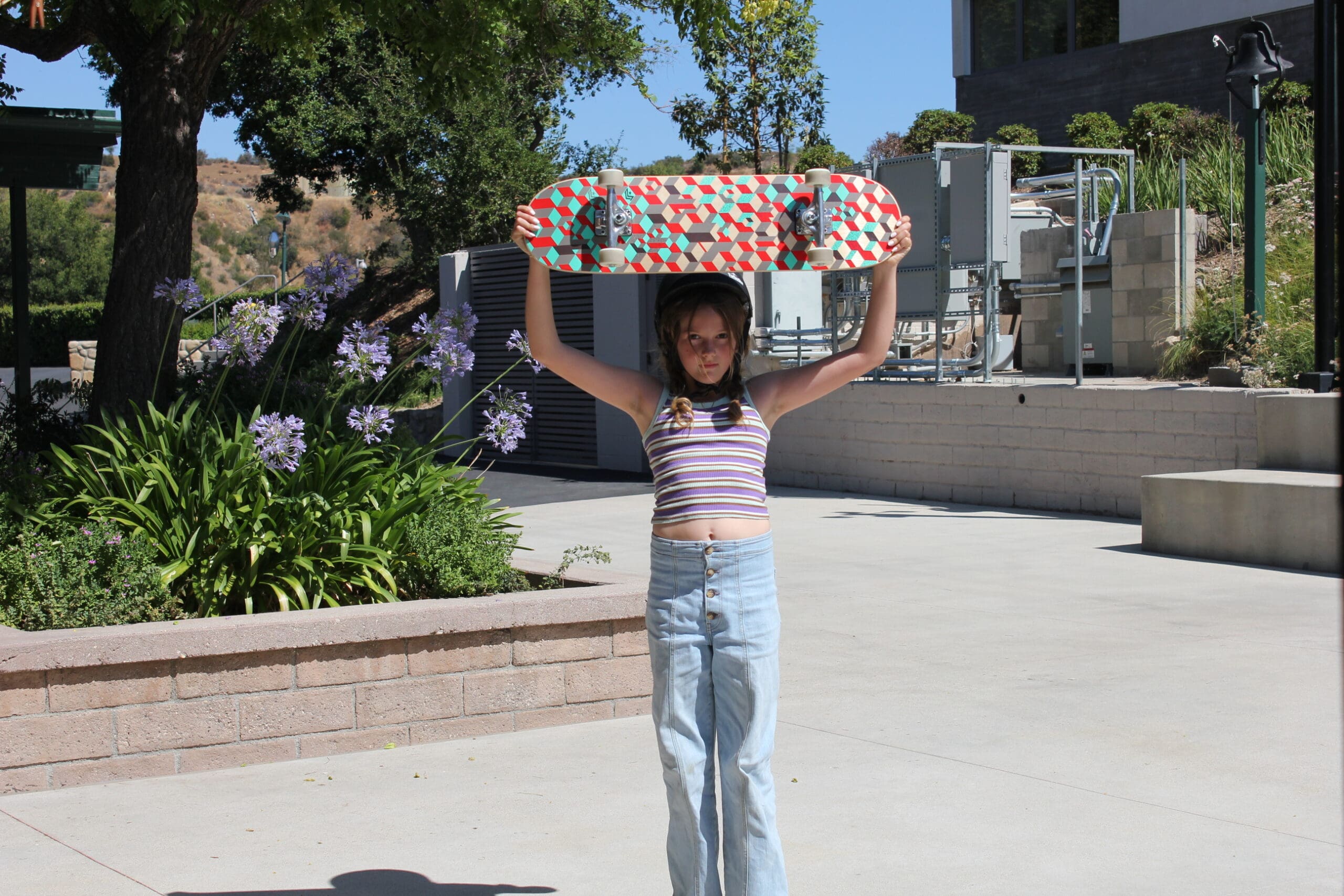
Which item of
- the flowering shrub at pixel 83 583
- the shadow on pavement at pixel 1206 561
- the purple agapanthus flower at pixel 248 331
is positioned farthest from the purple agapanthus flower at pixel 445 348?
the shadow on pavement at pixel 1206 561

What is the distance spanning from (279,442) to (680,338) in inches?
96.6

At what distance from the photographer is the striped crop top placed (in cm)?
330

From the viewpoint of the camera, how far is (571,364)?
3568 mm

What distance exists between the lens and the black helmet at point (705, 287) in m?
3.42

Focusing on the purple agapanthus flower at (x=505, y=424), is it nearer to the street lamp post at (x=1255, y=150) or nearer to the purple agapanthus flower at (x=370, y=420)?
the purple agapanthus flower at (x=370, y=420)

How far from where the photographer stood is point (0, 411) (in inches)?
387

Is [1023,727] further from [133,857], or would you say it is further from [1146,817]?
[133,857]

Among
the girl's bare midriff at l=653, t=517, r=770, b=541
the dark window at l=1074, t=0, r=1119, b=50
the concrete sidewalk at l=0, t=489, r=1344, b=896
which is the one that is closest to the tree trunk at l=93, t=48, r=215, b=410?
the concrete sidewalk at l=0, t=489, r=1344, b=896

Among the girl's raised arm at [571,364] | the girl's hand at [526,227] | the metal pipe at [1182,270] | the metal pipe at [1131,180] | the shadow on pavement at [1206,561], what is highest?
the metal pipe at [1131,180]

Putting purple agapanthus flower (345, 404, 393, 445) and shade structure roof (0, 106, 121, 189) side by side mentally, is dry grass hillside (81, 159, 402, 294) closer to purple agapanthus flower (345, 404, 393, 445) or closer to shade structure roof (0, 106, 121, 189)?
shade structure roof (0, 106, 121, 189)

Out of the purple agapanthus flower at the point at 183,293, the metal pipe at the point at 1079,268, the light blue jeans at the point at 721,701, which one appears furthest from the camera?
the metal pipe at the point at 1079,268

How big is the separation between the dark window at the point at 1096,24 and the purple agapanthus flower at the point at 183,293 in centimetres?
2187

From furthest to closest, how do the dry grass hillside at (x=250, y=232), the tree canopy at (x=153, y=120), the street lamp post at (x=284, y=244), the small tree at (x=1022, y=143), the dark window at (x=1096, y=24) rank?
the dry grass hillside at (x=250, y=232), the street lamp post at (x=284, y=244), the dark window at (x=1096, y=24), the small tree at (x=1022, y=143), the tree canopy at (x=153, y=120)

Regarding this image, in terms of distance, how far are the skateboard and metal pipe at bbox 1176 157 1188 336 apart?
9.45 meters
